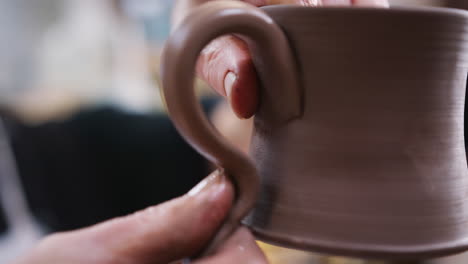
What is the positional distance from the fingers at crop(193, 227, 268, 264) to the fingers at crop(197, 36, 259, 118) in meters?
0.12

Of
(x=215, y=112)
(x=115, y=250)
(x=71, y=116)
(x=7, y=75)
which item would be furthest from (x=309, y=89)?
(x=7, y=75)

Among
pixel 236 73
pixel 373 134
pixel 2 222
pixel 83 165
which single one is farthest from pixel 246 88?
pixel 2 222

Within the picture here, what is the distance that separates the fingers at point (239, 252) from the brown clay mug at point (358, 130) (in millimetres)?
12

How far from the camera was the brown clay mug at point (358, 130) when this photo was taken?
1.31ft

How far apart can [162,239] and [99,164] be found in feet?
5.14

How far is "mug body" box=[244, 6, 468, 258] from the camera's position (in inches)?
15.8

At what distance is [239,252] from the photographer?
0.40m

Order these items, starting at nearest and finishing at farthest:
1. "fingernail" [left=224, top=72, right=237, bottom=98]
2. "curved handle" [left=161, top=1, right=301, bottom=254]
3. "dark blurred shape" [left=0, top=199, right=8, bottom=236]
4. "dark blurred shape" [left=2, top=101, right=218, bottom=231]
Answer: "curved handle" [left=161, top=1, right=301, bottom=254]
"fingernail" [left=224, top=72, right=237, bottom=98]
"dark blurred shape" [left=2, top=101, right=218, bottom=231]
"dark blurred shape" [left=0, top=199, right=8, bottom=236]

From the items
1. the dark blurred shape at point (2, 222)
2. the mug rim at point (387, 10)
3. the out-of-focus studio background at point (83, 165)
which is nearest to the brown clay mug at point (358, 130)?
the mug rim at point (387, 10)

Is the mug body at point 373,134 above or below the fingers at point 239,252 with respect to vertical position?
above

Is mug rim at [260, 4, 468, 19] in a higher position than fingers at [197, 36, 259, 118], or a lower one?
higher

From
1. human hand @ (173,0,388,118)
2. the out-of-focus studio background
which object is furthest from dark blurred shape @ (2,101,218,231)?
human hand @ (173,0,388,118)

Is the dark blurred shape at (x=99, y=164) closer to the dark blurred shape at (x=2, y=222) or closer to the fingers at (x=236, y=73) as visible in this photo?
the dark blurred shape at (x=2, y=222)

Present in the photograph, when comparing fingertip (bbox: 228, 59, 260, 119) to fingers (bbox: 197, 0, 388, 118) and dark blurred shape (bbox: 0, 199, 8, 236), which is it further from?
dark blurred shape (bbox: 0, 199, 8, 236)
